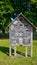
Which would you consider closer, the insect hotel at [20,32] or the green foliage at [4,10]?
the insect hotel at [20,32]

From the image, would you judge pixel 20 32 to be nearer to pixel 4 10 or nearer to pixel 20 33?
pixel 20 33

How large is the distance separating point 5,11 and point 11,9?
2.85 feet

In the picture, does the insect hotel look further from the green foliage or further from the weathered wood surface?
the green foliage

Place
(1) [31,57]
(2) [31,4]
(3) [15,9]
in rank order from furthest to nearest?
1. (3) [15,9]
2. (2) [31,4]
3. (1) [31,57]

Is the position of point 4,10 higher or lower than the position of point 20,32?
lower

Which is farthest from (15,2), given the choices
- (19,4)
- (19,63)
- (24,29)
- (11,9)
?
(19,63)

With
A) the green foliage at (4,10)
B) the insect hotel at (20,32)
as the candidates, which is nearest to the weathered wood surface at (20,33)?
the insect hotel at (20,32)

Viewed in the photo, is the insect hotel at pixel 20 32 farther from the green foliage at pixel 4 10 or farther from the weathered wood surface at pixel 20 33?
the green foliage at pixel 4 10

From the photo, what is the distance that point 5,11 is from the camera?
2561 centimetres

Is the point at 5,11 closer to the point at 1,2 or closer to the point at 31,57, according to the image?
the point at 1,2

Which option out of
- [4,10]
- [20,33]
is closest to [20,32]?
[20,33]

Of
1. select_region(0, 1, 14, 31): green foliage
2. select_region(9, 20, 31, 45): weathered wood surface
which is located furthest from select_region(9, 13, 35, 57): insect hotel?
select_region(0, 1, 14, 31): green foliage

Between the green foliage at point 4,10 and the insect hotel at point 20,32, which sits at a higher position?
the insect hotel at point 20,32

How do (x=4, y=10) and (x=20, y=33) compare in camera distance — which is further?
(x=4, y=10)
